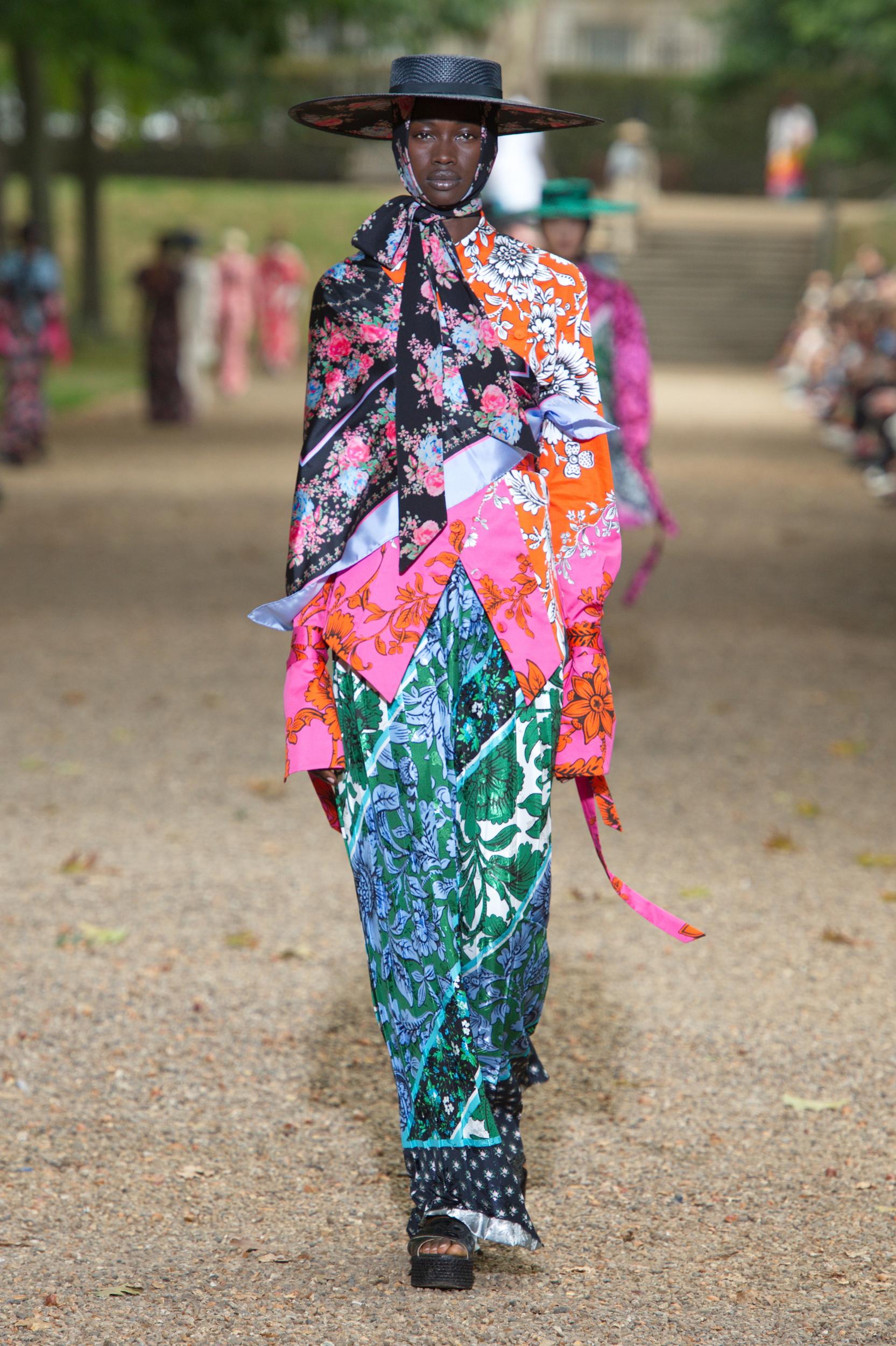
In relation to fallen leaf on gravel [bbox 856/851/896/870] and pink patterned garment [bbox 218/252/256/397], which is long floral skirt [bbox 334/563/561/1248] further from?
pink patterned garment [bbox 218/252/256/397]

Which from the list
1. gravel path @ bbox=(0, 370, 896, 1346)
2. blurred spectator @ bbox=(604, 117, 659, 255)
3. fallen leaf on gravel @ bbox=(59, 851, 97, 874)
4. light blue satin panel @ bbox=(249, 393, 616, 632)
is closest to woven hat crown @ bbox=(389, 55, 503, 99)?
light blue satin panel @ bbox=(249, 393, 616, 632)

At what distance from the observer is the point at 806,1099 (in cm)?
413

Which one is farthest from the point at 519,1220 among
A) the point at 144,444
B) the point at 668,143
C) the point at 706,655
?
the point at 668,143

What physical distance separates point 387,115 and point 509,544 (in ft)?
2.66

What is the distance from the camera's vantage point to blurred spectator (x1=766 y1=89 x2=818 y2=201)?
39562 mm

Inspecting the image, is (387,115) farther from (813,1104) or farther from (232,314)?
(232,314)

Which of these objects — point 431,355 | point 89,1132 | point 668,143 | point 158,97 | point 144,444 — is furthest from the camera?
point 668,143

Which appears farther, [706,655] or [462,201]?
[706,655]

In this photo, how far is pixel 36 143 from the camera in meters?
26.8

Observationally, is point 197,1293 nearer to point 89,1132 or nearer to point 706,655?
point 89,1132

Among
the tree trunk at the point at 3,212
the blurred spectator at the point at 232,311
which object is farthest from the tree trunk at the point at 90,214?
the tree trunk at the point at 3,212

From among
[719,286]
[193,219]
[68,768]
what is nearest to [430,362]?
[68,768]

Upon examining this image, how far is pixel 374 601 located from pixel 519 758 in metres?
0.36

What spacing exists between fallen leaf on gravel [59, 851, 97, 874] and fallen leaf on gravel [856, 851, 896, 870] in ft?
Answer: 8.02
